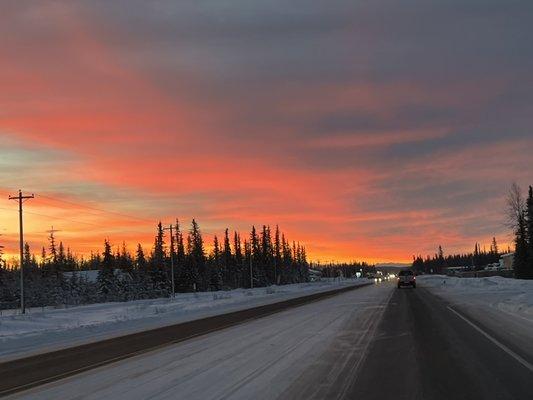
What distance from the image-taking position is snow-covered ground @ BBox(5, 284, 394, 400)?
27.9 ft

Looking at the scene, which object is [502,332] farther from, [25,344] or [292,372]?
[25,344]

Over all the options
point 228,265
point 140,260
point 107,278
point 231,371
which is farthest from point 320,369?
point 228,265

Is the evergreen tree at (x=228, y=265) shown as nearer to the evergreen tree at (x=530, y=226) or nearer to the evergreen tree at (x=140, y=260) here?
the evergreen tree at (x=140, y=260)

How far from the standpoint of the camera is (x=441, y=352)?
1268 cm

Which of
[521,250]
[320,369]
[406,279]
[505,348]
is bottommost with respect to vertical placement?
[505,348]

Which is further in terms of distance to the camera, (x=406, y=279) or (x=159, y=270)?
(x=159, y=270)

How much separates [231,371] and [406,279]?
54.9 meters

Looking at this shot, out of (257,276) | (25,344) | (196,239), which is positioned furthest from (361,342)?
(257,276)

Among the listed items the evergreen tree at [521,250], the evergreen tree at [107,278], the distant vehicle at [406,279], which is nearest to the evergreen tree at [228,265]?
the evergreen tree at [107,278]

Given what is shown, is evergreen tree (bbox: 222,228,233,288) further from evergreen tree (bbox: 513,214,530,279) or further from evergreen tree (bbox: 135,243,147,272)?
evergreen tree (bbox: 513,214,530,279)

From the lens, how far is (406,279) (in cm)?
6272

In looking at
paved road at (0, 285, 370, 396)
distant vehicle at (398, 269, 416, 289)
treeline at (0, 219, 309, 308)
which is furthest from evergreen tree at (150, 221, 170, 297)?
paved road at (0, 285, 370, 396)

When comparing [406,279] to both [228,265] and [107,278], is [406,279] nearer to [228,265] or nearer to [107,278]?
[107,278]

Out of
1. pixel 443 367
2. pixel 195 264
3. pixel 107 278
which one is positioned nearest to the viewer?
pixel 443 367
